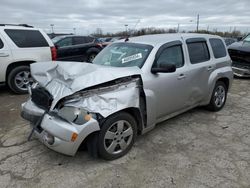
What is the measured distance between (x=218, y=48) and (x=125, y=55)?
7.32ft

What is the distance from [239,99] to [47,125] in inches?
193

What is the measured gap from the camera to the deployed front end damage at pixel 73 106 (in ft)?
8.51

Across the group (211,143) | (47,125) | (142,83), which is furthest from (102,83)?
(211,143)

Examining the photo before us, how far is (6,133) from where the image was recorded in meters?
3.85

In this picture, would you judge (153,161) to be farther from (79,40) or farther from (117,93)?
(79,40)

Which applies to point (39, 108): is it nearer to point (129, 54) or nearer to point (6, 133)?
point (6, 133)

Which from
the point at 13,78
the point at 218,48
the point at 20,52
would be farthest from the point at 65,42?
the point at 218,48

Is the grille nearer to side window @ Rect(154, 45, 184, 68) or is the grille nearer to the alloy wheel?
the alloy wheel

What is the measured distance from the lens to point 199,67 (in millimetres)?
4094

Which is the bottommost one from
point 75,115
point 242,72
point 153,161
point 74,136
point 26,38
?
point 153,161

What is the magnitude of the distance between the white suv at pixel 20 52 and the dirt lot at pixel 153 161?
7.44 feet

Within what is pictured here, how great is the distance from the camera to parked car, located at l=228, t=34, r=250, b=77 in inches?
307

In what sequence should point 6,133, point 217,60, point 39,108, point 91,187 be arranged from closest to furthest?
point 91,187 < point 39,108 < point 6,133 < point 217,60

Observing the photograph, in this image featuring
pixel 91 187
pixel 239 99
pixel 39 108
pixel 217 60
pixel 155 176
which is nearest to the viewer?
pixel 91 187
